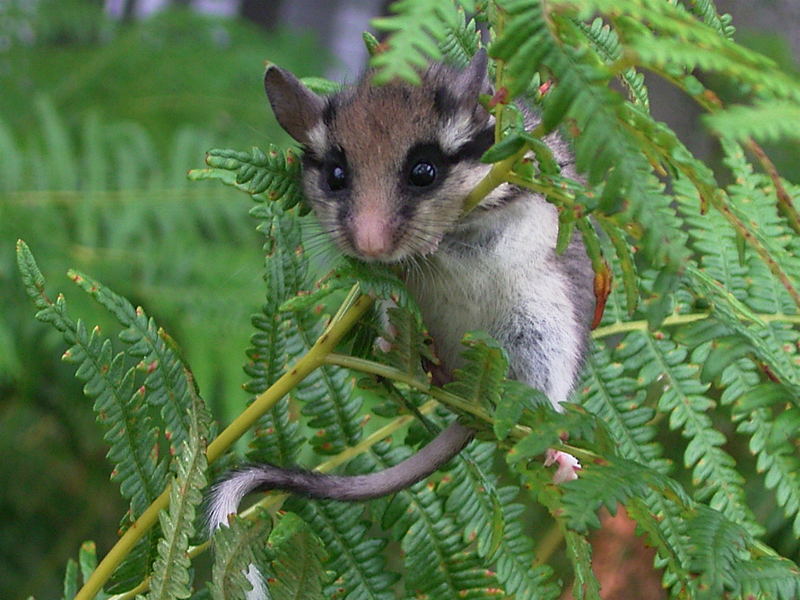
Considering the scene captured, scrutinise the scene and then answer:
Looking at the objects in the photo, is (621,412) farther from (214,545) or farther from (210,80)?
(210,80)

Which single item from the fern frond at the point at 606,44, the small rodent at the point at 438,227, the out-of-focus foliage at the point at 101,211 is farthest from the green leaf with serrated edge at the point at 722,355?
the out-of-focus foliage at the point at 101,211

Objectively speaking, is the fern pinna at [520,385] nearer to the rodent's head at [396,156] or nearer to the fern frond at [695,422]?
the fern frond at [695,422]

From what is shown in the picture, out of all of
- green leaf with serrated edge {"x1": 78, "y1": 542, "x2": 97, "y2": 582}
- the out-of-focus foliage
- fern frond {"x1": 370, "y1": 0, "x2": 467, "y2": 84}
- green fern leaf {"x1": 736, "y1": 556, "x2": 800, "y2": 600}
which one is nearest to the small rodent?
green leaf with serrated edge {"x1": 78, "y1": 542, "x2": 97, "y2": 582}

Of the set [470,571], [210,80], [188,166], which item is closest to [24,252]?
[470,571]

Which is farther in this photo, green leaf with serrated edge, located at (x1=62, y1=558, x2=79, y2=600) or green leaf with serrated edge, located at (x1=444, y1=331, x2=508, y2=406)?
green leaf with serrated edge, located at (x1=62, y1=558, x2=79, y2=600)

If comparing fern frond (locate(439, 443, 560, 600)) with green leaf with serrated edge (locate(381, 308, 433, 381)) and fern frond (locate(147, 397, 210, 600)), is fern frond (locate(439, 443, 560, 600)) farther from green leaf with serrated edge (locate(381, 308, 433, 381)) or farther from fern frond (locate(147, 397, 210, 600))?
fern frond (locate(147, 397, 210, 600))

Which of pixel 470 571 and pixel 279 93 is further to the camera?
pixel 279 93

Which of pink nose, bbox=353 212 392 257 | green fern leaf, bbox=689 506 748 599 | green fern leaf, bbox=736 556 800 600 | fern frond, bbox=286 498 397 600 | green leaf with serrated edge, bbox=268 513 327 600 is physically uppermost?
green fern leaf, bbox=689 506 748 599
